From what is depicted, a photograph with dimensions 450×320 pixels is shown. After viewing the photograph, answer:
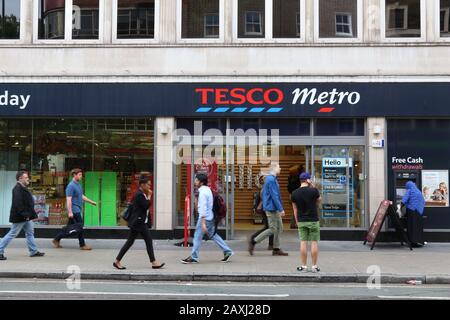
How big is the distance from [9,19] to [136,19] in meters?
3.58

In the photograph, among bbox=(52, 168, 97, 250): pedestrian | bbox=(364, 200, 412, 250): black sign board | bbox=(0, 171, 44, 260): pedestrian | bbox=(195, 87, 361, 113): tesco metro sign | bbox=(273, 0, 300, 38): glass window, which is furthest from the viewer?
bbox=(273, 0, 300, 38): glass window

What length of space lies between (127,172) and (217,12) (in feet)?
16.6

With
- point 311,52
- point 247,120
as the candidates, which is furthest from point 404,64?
point 247,120

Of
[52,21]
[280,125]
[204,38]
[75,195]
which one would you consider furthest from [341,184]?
[52,21]

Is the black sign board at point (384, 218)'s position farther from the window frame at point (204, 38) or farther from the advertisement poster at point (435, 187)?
the window frame at point (204, 38)

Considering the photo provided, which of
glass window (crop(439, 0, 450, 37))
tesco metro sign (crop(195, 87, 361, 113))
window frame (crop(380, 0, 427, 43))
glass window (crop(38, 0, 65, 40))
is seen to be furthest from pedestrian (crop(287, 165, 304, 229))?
glass window (crop(38, 0, 65, 40))

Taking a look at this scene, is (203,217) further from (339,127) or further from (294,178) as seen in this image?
(339,127)

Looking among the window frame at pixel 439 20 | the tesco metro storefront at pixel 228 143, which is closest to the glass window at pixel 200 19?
the tesco metro storefront at pixel 228 143

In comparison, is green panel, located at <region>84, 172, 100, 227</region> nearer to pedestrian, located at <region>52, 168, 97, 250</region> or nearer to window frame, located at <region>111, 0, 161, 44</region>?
pedestrian, located at <region>52, 168, 97, 250</region>

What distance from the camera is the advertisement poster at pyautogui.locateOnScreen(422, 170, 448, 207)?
1476 centimetres

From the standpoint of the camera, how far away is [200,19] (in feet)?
50.5

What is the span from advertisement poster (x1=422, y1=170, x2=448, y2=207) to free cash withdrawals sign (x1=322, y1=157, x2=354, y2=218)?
192cm

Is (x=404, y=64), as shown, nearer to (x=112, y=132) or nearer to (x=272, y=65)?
(x=272, y=65)

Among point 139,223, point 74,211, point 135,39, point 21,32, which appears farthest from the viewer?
point 21,32
